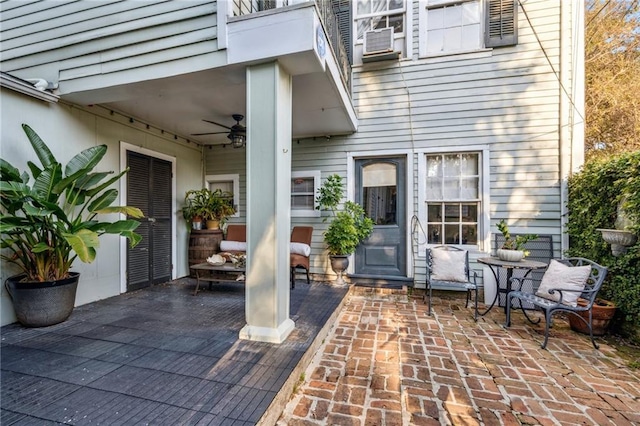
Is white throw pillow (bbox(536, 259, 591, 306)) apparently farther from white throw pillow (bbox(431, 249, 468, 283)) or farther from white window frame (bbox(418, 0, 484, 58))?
white window frame (bbox(418, 0, 484, 58))

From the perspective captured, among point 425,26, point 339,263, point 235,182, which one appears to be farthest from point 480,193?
point 235,182

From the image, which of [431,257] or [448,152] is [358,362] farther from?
[448,152]

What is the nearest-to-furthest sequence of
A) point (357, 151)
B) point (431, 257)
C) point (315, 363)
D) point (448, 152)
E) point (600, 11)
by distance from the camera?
1. point (315, 363)
2. point (431, 257)
3. point (448, 152)
4. point (357, 151)
5. point (600, 11)

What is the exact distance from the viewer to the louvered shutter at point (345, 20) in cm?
495

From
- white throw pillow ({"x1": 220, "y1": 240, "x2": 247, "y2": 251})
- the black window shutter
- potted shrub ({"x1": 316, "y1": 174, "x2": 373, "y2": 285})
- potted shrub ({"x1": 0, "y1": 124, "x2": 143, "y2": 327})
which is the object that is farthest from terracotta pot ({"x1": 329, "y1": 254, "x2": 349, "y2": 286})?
the black window shutter

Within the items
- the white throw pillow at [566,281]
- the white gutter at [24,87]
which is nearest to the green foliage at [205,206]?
the white gutter at [24,87]

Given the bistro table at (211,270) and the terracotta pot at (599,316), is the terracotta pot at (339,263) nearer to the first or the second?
the bistro table at (211,270)

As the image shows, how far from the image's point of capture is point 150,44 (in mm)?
2797

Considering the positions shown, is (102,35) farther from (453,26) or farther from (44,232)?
(453,26)

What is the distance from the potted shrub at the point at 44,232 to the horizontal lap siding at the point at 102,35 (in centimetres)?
96

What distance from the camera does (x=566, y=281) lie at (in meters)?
3.06

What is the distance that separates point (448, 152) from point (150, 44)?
4183 millimetres

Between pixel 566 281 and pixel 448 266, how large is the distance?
1.21 metres

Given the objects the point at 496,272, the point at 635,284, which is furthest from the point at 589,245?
the point at 496,272
